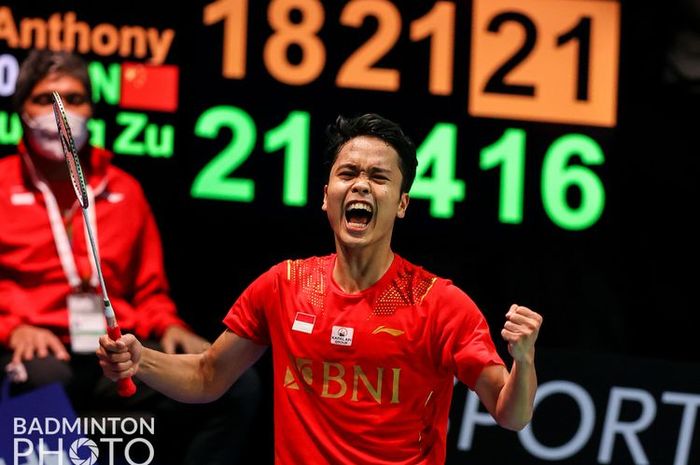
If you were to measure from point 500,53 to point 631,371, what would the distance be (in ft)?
4.41

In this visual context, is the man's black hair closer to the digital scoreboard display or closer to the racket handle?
the racket handle

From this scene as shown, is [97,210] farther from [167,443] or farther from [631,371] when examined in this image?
[631,371]

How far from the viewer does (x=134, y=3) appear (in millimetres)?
4887

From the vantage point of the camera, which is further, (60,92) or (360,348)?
(60,92)

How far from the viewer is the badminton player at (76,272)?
4430mm

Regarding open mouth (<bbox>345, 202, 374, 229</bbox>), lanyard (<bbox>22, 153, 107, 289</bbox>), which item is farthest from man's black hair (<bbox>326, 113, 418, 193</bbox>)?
lanyard (<bbox>22, 153, 107, 289</bbox>)

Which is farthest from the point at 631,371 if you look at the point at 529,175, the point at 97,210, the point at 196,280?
the point at 97,210

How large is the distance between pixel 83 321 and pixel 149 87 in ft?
3.04

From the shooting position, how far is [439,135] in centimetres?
506

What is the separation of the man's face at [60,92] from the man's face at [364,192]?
1862 millimetres

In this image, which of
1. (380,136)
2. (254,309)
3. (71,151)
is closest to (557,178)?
(380,136)

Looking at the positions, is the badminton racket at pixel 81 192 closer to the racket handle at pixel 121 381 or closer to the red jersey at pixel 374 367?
the racket handle at pixel 121 381

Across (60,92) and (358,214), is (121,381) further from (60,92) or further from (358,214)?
(60,92)

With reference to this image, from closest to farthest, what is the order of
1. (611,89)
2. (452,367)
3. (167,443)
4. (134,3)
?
(452,367)
(167,443)
(134,3)
(611,89)
